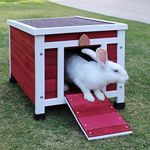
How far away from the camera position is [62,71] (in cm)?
325

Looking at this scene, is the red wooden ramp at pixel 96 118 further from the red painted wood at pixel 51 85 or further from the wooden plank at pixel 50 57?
the wooden plank at pixel 50 57

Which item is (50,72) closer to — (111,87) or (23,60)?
(23,60)

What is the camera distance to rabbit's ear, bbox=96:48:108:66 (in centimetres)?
308

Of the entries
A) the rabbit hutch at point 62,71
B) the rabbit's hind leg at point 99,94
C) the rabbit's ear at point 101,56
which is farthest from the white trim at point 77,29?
the rabbit's hind leg at point 99,94

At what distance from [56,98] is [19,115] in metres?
0.35

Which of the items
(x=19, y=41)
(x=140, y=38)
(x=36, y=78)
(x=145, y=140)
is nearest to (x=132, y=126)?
(x=145, y=140)

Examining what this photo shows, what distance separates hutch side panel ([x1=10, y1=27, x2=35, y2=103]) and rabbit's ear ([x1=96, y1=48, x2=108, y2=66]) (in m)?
0.52

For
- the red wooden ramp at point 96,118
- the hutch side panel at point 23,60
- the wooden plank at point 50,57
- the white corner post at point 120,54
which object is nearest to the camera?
the red wooden ramp at point 96,118

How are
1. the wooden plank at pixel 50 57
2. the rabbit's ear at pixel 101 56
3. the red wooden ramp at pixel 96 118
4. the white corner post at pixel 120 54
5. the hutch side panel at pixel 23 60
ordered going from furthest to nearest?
1. the white corner post at pixel 120 54
2. the hutch side panel at pixel 23 60
3. the wooden plank at pixel 50 57
4. the rabbit's ear at pixel 101 56
5. the red wooden ramp at pixel 96 118

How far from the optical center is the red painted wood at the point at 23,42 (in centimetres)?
326

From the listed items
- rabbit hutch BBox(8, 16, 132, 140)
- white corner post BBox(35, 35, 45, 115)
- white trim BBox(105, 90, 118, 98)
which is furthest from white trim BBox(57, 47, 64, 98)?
white trim BBox(105, 90, 118, 98)

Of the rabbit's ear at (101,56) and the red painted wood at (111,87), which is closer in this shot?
the rabbit's ear at (101,56)

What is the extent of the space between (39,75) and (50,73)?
108mm

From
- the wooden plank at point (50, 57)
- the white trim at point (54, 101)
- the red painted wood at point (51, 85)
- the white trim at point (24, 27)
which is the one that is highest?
the white trim at point (24, 27)
